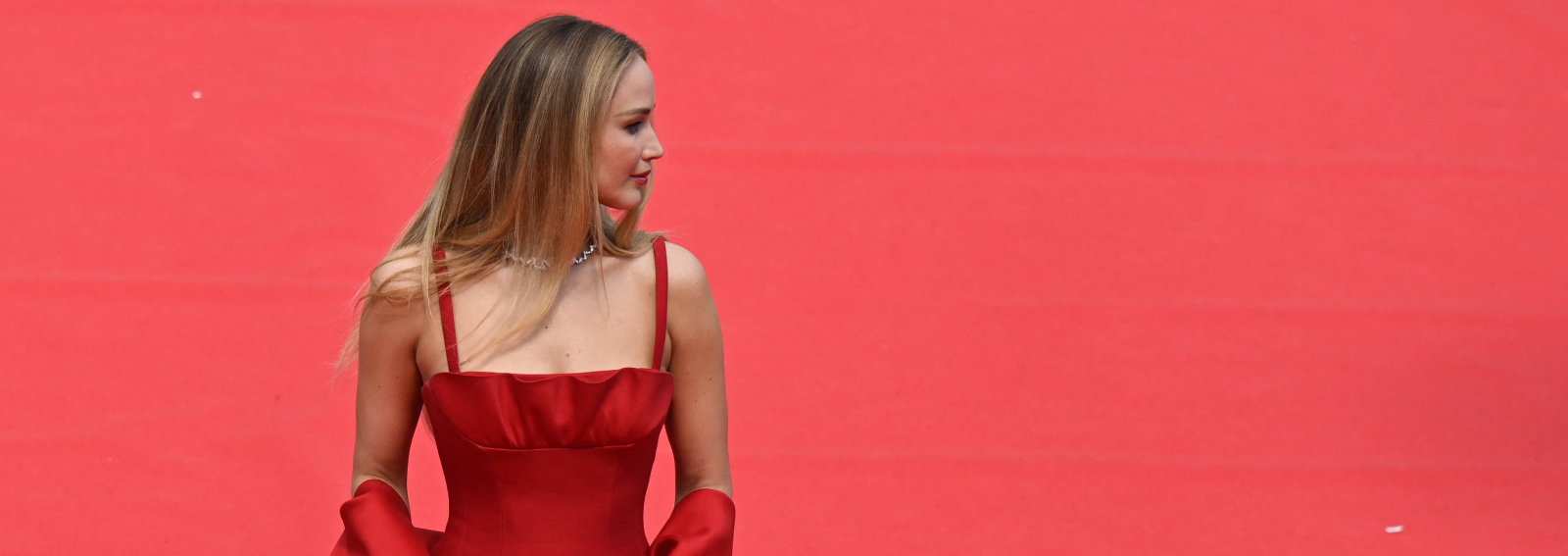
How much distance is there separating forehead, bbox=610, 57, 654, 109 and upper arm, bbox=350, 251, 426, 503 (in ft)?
0.93

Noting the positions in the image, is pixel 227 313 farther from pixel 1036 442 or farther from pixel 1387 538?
pixel 1387 538

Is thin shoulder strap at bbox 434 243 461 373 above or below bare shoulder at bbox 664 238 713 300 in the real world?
below

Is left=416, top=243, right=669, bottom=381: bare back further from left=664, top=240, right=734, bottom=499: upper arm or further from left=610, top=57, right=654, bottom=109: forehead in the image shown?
left=610, top=57, right=654, bottom=109: forehead

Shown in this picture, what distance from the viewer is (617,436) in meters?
1.68

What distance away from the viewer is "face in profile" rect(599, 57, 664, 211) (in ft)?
5.39

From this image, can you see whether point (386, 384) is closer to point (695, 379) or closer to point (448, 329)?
point (448, 329)

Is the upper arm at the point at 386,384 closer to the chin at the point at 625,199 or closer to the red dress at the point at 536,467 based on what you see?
the red dress at the point at 536,467

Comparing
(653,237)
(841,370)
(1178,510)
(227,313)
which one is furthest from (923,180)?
(653,237)

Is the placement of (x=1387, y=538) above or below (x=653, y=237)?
below

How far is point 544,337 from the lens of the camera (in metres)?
1.72

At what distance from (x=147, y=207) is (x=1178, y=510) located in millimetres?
2191

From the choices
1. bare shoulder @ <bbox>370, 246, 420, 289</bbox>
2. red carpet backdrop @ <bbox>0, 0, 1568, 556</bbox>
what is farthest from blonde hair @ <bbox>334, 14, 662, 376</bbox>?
red carpet backdrop @ <bbox>0, 0, 1568, 556</bbox>

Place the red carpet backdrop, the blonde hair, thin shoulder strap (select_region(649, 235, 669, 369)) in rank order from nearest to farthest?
the blonde hair → thin shoulder strap (select_region(649, 235, 669, 369)) → the red carpet backdrop

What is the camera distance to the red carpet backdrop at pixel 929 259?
10.7 ft
